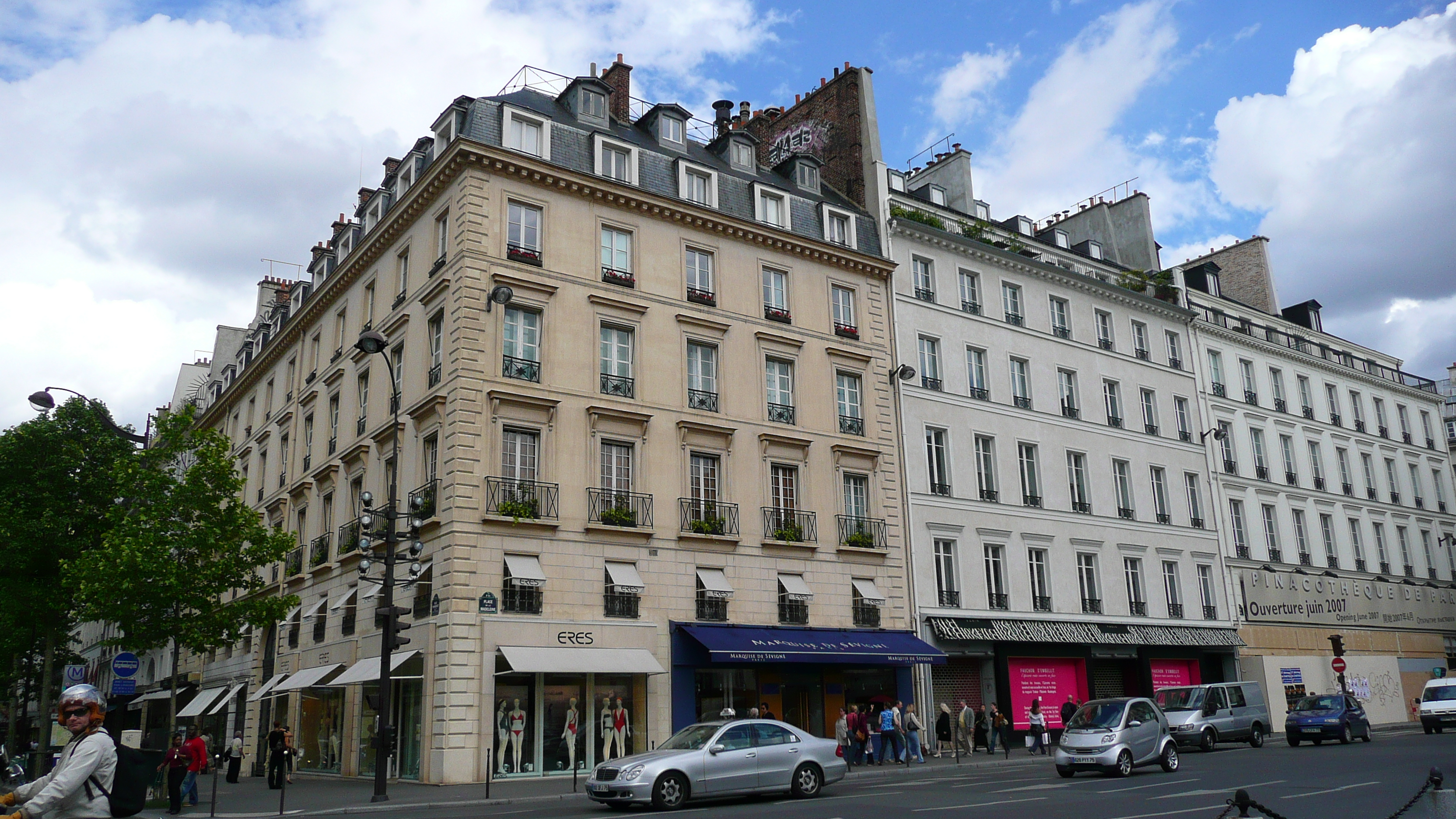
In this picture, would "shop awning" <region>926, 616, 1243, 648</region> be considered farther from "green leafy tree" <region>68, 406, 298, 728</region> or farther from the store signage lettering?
"green leafy tree" <region>68, 406, 298, 728</region>

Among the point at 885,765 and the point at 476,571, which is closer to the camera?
the point at 476,571

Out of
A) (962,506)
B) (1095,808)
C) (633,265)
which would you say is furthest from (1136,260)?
(1095,808)

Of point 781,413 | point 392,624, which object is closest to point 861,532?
point 781,413

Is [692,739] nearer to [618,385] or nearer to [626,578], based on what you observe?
[626,578]

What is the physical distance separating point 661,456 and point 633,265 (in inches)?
199

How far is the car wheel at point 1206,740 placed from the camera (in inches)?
1091

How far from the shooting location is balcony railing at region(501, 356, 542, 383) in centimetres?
2494

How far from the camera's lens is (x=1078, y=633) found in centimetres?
3325

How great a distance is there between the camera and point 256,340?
144 ft

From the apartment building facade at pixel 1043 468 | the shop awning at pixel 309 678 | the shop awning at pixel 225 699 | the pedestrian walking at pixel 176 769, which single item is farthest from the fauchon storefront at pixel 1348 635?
the shop awning at pixel 225 699

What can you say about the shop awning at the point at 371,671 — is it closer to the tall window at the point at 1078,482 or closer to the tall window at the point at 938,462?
the tall window at the point at 938,462

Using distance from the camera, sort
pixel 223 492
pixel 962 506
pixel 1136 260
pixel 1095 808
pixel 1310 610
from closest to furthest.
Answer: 1. pixel 1095 808
2. pixel 223 492
3. pixel 962 506
4. pixel 1310 610
5. pixel 1136 260

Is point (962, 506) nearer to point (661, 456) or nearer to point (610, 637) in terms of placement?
point (661, 456)

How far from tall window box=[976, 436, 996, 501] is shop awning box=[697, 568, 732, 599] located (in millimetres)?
10016
